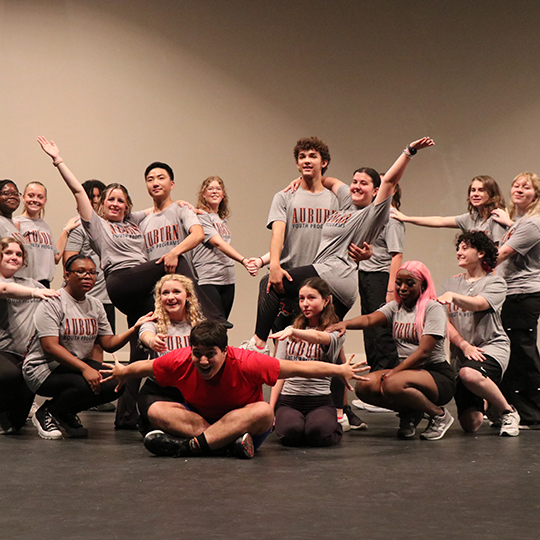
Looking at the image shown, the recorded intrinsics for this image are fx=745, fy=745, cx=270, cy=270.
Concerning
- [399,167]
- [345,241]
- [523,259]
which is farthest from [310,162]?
[523,259]

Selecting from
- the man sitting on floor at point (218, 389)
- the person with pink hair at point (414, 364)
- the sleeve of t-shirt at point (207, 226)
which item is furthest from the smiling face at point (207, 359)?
the sleeve of t-shirt at point (207, 226)

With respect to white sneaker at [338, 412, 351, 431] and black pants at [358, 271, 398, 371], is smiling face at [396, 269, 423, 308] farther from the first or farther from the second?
white sneaker at [338, 412, 351, 431]

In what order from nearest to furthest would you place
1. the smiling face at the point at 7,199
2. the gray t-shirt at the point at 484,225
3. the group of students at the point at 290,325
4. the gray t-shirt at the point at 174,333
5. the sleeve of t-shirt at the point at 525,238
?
the group of students at the point at 290,325 → the gray t-shirt at the point at 174,333 → the sleeve of t-shirt at the point at 525,238 → the gray t-shirt at the point at 484,225 → the smiling face at the point at 7,199

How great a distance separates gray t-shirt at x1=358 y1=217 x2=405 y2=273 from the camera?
500 centimetres

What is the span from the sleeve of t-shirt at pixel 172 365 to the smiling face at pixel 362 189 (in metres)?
1.36

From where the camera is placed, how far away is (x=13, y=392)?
377cm

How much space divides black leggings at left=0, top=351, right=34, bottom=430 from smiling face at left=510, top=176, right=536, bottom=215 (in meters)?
2.91

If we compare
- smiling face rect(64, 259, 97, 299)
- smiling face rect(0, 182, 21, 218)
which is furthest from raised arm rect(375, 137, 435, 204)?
smiling face rect(0, 182, 21, 218)

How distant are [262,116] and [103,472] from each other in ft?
16.7

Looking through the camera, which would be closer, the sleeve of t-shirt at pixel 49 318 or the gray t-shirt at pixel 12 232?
the sleeve of t-shirt at pixel 49 318

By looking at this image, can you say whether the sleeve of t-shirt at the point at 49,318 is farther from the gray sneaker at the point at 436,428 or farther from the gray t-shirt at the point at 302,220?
the gray sneaker at the point at 436,428

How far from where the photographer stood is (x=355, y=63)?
737 centimetres

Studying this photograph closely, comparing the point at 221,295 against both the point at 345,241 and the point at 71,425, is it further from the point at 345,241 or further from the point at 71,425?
the point at 71,425

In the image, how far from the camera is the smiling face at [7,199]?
4668 millimetres
